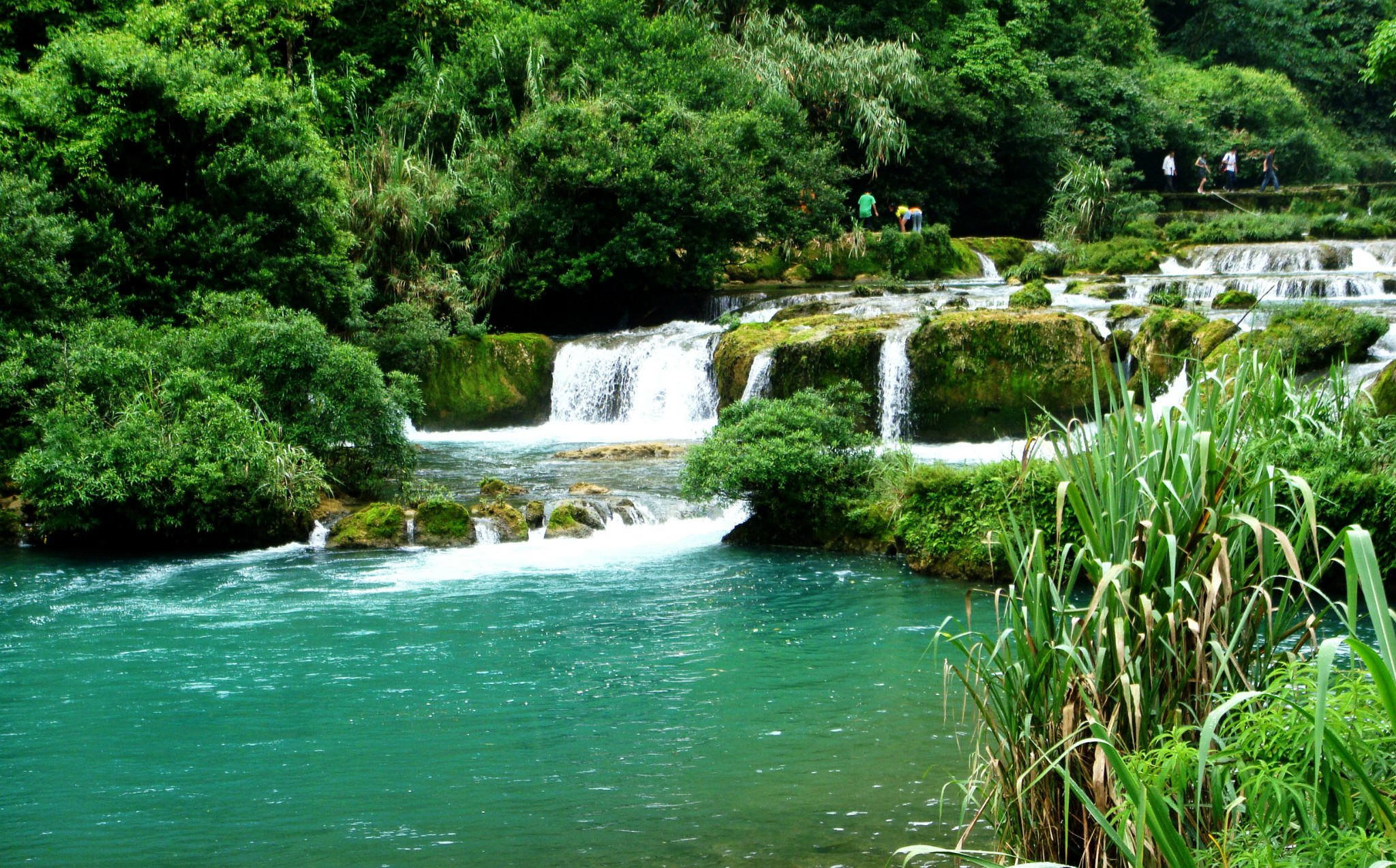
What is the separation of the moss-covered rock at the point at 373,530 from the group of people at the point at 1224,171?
1194 inches

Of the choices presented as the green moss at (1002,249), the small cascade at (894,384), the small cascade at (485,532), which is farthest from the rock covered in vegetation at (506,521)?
the green moss at (1002,249)

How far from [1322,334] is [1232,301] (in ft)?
11.1

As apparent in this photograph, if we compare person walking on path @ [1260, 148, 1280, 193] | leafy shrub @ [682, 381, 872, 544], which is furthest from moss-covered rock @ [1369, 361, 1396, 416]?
person walking on path @ [1260, 148, 1280, 193]

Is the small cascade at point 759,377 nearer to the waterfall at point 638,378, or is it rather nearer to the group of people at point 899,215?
the waterfall at point 638,378

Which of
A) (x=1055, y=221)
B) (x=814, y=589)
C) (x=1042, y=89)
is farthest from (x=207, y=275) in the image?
(x=1042, y=89)

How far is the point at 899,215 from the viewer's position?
29906 millimetres

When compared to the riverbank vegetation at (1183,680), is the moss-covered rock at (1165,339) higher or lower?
higher

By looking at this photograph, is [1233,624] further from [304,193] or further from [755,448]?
[304,193]

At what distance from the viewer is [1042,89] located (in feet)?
110

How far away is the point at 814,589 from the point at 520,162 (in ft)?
49.6

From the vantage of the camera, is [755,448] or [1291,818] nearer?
[1291,818]

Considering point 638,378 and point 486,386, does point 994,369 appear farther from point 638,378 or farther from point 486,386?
point 486,386

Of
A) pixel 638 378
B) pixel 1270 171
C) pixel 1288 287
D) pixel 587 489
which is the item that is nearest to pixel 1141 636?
pixel 587 489

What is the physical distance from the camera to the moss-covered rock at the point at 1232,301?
18797 millimetres
